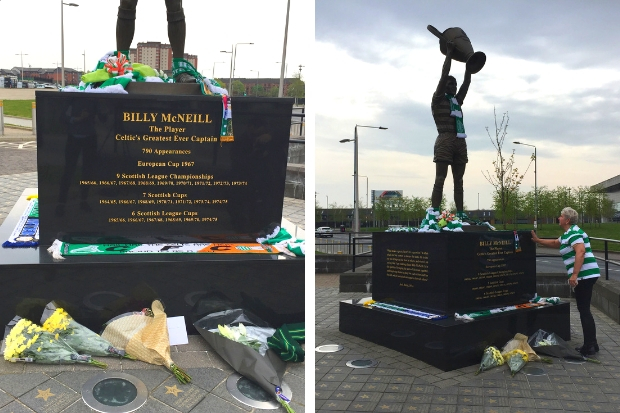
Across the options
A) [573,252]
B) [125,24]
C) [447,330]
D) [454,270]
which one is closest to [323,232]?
[454,270]

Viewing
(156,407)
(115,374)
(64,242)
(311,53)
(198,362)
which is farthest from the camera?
(64,242)

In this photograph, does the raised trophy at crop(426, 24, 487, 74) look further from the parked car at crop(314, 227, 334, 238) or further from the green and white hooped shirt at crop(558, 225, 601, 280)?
the parked car at crop(314, 227, 334, 238)

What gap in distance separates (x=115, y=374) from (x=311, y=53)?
2.19 metres

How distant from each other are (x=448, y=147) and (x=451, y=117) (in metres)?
Answer: 0.34

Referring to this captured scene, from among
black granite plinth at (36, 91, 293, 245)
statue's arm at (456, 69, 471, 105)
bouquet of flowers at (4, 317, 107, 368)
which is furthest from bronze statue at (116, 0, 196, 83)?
statue's arm at (456, 69, 471, 105)

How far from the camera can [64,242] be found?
4699mm

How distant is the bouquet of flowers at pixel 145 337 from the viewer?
3.58m

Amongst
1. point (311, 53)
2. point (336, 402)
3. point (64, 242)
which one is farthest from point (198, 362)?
point (311, 53)

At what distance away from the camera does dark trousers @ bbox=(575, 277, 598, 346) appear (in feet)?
17.8

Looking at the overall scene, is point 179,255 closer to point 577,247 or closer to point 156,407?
point 156,407

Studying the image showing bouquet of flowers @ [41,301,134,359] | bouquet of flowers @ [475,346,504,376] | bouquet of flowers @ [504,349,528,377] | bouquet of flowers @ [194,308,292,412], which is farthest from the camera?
bouquet of flowers @ [475,346,504,376]

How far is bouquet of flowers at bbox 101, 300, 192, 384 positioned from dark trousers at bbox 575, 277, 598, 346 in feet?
12.7

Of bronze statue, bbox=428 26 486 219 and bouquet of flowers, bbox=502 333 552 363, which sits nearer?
bouquet of flowers, bbox=502 333 552 363

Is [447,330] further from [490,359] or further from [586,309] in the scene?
[586,309]
